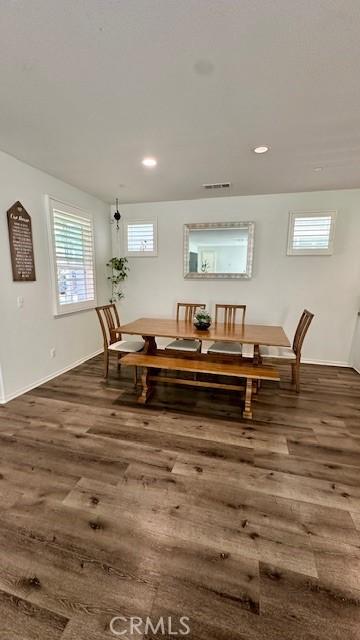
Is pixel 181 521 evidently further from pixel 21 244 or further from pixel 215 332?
pixel 21 244

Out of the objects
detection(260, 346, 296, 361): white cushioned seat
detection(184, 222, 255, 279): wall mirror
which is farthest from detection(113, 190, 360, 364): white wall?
detection(260, 346, 296, 361): white cushioned seat

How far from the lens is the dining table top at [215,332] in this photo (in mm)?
2795

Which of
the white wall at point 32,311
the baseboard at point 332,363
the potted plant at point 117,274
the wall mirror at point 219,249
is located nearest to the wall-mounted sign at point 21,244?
the white wall at point 32,311

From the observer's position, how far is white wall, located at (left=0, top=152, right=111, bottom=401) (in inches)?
111

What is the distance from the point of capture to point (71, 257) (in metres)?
3.79

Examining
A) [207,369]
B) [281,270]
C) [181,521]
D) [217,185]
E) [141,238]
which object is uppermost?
[217,185]

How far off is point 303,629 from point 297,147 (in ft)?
10.8

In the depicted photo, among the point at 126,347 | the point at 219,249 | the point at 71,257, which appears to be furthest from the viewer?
the point at 219,249

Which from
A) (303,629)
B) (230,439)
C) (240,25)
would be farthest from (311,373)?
(240,25)

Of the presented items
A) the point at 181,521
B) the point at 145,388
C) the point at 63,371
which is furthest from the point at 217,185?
the point at 181,521

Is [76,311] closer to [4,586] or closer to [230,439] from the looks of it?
[230,439]

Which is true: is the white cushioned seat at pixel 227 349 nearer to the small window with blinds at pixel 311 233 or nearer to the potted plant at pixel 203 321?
the potted plant at pixel 203 321

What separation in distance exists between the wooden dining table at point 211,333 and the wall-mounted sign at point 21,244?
1.22m

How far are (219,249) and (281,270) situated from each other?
1.02m
